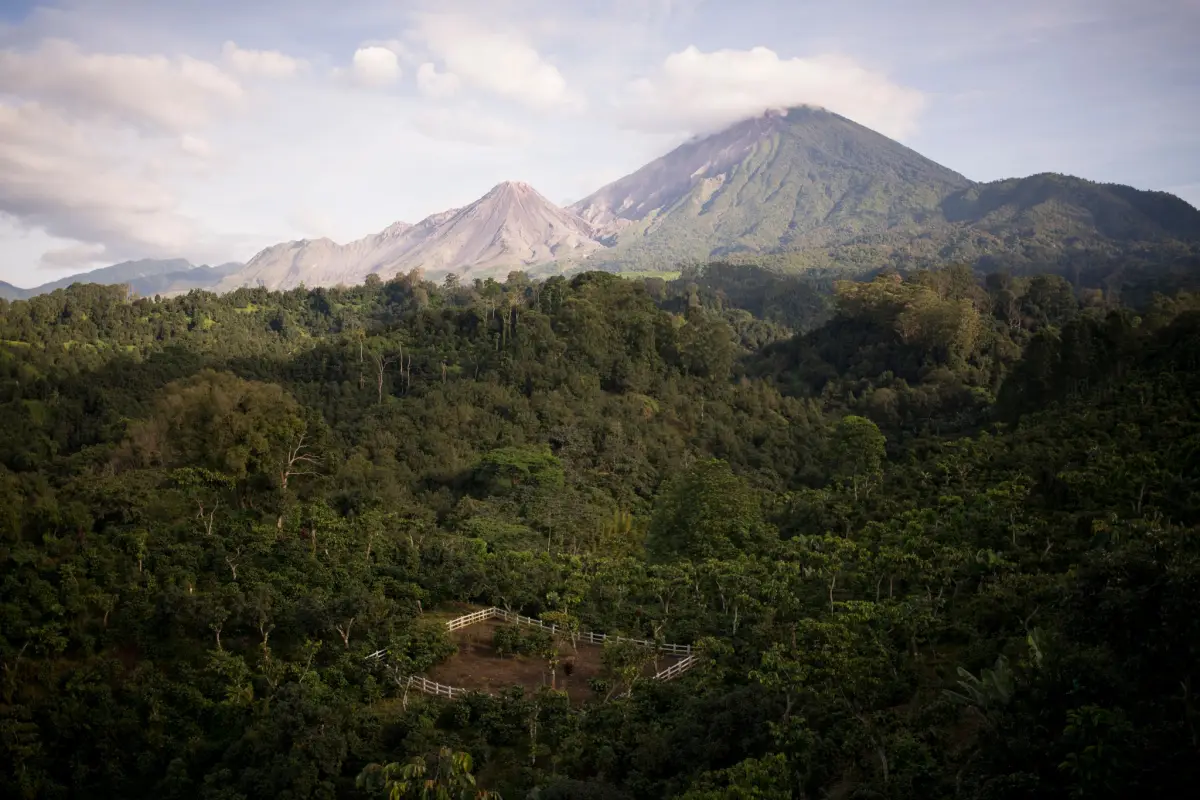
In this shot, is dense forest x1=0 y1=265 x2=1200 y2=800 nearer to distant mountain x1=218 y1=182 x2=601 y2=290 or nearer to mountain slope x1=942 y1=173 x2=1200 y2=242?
mountain slope x1=942 y1=173 x2=1200 y2=242

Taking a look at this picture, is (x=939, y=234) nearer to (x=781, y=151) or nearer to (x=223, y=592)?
(x=781, y=151)

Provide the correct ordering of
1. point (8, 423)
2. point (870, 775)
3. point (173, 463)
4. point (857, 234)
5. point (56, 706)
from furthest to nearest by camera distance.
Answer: point (857, 234) → point (8, 423) → point (173, 463) → point (56, 706) → point (870, 775)

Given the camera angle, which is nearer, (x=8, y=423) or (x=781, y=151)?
(x=8, y=423)

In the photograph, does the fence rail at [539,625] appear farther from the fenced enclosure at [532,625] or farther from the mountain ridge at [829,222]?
the mountain ridge at [829,222]

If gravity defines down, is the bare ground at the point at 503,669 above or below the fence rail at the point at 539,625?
below

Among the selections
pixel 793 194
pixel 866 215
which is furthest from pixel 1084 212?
pixel 793 194

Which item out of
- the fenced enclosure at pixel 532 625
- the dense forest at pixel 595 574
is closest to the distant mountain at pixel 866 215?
the dense forest at pixel 595 574

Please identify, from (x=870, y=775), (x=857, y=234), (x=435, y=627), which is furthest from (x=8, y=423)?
(x=857, y=234)
